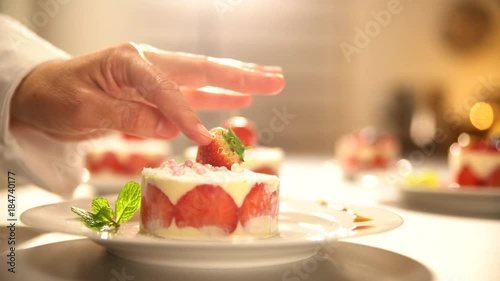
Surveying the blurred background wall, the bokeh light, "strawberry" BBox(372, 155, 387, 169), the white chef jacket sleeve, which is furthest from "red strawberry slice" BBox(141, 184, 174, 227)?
the blurred background wall

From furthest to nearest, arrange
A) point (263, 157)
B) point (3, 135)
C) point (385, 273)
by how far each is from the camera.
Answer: point (263, 157), point (3, 135), point (385, 273)

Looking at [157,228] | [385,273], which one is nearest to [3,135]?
[157,228]

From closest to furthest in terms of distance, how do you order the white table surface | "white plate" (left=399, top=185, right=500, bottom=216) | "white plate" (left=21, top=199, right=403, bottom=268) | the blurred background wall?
"white plate" (left=21, top=199, right=403, bottom=268)
the white table surface
"white plate" (left=399, top=185, right=500, bottom=216)
the blurred background wall

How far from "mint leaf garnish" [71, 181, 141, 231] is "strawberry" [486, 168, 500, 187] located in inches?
50.1

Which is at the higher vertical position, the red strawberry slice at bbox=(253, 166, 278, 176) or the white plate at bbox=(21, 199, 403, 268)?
the red strawberry slice at bbox=(253, 166, 278, 176)

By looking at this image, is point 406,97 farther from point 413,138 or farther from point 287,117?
point 287,117

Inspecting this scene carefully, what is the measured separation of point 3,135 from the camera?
1389 mm

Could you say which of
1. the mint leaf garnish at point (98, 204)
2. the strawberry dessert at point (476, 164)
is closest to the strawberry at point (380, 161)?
the strawberry dessert at point (476, 164)

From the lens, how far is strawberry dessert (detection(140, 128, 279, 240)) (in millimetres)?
1032

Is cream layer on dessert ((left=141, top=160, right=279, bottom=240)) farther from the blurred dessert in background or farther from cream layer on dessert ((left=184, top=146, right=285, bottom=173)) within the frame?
the blurred dessert in background

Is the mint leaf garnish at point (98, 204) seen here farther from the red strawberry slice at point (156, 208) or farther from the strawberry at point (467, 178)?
the strawberry at point (467, 178)

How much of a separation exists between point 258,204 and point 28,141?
66cm

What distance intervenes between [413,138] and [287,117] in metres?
1.27

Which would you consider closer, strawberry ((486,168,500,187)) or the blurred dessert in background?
strawberry ((486,168,500,187))
